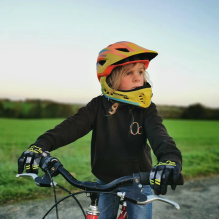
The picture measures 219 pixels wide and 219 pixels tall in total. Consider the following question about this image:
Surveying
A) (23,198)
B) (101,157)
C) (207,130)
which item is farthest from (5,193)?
(207,130)

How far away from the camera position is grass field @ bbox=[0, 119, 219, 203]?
4906 mm

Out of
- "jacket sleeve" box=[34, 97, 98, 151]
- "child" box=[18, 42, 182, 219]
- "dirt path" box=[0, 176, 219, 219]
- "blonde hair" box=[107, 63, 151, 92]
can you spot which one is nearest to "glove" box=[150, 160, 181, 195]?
"child" box=[18, 42, 182, 219]

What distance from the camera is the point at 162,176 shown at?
5.07 feet

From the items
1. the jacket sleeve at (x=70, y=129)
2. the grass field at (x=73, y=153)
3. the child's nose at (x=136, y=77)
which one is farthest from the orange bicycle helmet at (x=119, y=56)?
the grass field at (x=73, y=153)

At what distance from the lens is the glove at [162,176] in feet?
4.99

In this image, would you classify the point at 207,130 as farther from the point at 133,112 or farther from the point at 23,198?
the point at 133,112

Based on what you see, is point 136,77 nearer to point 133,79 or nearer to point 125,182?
point 133,79

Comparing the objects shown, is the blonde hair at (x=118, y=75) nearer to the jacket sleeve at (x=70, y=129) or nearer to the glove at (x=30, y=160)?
the jacket sleeve at (x=70, y=129)

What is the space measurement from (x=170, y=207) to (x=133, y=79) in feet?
9.84

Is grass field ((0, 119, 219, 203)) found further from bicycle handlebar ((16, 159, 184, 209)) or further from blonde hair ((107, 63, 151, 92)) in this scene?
bicycle handlebar ((16, 159, 184, 209))

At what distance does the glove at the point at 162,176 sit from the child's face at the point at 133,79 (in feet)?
3.91

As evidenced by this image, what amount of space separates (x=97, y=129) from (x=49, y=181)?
98 cm

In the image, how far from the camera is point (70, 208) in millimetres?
4375

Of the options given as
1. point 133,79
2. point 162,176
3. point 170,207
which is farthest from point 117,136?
point 170,207
